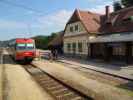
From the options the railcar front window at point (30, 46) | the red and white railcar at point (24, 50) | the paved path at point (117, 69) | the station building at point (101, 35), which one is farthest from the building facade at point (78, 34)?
the paved path at point (117, 69)

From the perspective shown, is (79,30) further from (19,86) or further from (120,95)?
(120,95)

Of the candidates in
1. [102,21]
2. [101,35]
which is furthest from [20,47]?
[102,21]

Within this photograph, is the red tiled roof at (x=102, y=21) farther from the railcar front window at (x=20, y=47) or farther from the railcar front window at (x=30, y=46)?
the railcar front window at (x=20, y=47)

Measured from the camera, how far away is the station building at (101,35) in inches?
1055

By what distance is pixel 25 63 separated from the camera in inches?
1141

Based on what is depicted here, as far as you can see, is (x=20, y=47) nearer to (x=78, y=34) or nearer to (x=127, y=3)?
(x=78, y=34)

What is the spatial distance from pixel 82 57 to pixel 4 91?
932 inches

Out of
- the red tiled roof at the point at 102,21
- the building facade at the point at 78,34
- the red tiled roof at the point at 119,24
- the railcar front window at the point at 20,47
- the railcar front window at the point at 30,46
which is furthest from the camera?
the building facade at the point at 78,34

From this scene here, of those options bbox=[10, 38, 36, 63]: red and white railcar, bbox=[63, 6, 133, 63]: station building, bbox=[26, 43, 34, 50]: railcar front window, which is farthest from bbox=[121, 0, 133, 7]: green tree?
bbox=[10, 38, 36, 63]: red and white railcar

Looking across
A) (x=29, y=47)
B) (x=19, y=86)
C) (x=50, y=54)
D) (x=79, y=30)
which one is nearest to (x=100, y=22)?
(x=79, y=30)

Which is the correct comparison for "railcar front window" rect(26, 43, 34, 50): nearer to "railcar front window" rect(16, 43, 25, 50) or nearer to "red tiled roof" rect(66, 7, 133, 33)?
"railcar front window" rect(16, 43, 25, 50)

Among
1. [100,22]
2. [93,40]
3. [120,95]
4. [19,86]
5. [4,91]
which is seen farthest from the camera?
[100,22]

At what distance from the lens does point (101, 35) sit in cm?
3331

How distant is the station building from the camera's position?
2680 cm
